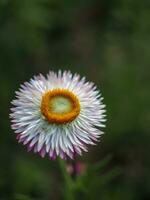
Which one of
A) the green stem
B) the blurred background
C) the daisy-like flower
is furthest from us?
the blurred background

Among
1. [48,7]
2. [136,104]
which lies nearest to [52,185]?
[136,104]

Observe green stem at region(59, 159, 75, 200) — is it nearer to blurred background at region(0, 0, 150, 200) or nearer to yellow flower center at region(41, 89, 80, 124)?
yellow flower center at region(41, 89, 80, 124)

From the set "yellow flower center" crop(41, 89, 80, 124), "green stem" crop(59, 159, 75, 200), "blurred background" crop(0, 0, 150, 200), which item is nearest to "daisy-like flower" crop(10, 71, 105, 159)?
"yellow flower center" crop(41, 89, 80, 124)

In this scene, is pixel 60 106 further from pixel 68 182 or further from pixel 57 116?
pixel 68 182

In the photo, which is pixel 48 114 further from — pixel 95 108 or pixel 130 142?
pixel 130 142

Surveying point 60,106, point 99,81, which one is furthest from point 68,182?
point 99,81

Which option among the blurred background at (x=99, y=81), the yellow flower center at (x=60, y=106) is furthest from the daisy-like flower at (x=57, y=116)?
the blurred background at (x=99, y=81)
